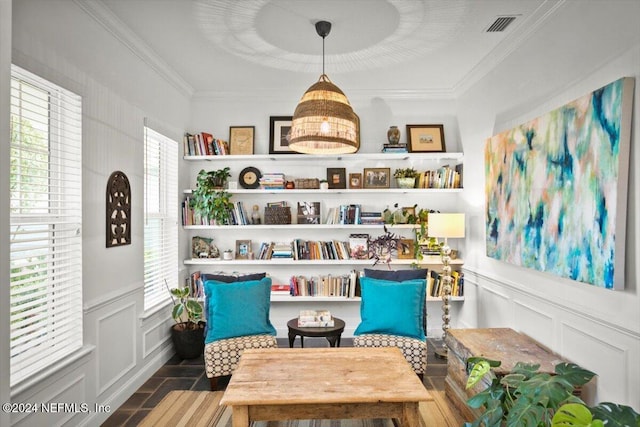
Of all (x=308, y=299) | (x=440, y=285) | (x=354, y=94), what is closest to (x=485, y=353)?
(x=440, y=285)

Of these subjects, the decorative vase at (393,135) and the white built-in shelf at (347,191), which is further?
the decorative vase at (393,135)

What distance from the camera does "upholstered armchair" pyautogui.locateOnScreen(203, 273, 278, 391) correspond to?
3.26 meters

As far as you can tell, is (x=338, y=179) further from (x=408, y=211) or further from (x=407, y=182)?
(x=408, y=211)

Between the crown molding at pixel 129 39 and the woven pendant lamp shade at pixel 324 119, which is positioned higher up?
the crown molding at pixel 129 39

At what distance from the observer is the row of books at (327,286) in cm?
457

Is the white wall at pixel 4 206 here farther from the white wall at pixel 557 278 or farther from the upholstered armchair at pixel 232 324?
the white wall at pixel 557 278

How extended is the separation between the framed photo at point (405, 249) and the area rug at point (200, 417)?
220cm

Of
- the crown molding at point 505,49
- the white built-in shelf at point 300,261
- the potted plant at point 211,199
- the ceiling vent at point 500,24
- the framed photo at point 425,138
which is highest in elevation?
the ceiling vent at point 500,24

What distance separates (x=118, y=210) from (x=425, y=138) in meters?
3.42

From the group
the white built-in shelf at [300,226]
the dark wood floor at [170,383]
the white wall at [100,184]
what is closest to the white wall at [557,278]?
the dark wood floor at [170,383]

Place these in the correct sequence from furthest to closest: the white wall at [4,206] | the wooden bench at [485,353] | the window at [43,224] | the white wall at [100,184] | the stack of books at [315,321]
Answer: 1. the stack of books at [315,321]
2. the wooden bench at [485,353]
3. the white wall at [100,184]
4. the window at [43,224]
5. the white wall at [4,206]

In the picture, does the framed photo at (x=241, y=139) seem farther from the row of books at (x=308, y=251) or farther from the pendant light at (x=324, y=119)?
the pendant light at (x=324, y=119)

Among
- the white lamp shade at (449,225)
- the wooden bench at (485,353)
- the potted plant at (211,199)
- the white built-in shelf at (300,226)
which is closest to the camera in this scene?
the wooden bench at (485,353)

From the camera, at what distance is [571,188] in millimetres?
2463
